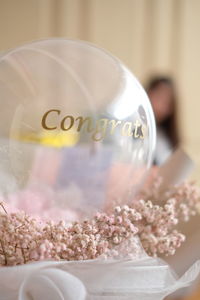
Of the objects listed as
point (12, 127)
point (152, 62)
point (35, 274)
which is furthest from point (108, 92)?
point (152, 62)

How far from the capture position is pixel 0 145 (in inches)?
15.2

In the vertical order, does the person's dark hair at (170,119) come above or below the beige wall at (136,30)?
below

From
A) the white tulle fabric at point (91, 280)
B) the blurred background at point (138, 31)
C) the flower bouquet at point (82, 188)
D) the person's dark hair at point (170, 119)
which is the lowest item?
the white tulle fabric at point (91, 280)

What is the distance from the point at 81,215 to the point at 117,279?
125 millimetres

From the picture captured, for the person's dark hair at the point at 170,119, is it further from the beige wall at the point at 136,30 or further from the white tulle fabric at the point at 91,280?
the white tulle fabric at the point at 91,280

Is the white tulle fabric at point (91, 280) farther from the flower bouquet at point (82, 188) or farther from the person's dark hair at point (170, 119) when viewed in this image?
the person's dark hair at point (170, 119)

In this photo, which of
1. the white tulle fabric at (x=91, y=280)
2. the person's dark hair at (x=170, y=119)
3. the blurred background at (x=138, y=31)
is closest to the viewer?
the white tulle fabric at (x=91, y=280)

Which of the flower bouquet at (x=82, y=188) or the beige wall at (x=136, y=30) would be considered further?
the beige wall at (x=136, y=30)

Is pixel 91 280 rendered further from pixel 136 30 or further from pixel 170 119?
pixel 136 30

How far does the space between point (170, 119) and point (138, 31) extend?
0.58 metres

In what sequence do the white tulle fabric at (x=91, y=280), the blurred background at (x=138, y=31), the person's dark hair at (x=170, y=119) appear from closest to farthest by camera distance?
the white tulle fabric at (x=91, y=280) → the person's dark hair at (x=170, y=119) → the blurred background at (x=138, y=31)

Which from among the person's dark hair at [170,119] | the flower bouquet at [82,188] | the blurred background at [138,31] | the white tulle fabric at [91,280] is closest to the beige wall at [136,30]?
the blurred background at [138,31]

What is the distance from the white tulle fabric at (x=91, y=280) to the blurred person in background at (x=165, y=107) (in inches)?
69.4

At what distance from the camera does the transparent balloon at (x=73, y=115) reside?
396 mm
